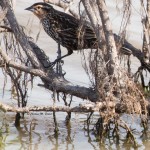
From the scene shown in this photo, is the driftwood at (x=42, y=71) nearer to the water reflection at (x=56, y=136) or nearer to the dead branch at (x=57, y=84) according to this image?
the dead branch at (x=57, y=84)

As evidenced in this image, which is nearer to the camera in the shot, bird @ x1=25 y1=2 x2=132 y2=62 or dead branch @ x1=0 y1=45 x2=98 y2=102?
dead branch @ x1=0 y1=45 x2=98 y2=102

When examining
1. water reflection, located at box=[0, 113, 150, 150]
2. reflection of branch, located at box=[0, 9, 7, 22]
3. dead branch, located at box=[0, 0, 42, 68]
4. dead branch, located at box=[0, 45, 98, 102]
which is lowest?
water reflection, located at box=[0, 113, 150, 150]

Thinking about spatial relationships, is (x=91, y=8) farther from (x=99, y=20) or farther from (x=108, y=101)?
(x=108, y=101)

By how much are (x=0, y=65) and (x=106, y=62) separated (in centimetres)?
131

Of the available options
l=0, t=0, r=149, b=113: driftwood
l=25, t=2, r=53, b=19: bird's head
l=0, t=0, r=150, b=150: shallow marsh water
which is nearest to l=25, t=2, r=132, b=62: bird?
l=25, t=2, r=53, b=19: bird's head

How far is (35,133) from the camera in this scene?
7.96 m

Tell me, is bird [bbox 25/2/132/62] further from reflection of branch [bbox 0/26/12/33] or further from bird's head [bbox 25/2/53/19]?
reflection of branch [bbox 0/26/12/33]

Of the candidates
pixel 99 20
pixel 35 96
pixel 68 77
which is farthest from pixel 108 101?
pixel 68 77

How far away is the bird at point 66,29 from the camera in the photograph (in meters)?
7.80

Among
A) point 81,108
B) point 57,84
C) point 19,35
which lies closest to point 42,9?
point 19,35

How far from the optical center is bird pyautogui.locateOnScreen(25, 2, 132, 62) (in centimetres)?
780

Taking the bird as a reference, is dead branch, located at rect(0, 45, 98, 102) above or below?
below

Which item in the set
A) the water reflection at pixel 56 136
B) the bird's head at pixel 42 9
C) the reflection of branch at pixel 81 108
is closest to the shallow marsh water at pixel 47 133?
the water reflection at pixel 56 136

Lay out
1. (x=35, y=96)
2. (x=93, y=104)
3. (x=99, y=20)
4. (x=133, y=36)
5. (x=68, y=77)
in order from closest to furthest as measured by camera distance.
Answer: (x=93, y=104) → (x=99, y=20) → (x=35, y=96) → (x=68, y=77) → (x=133, y=36)
